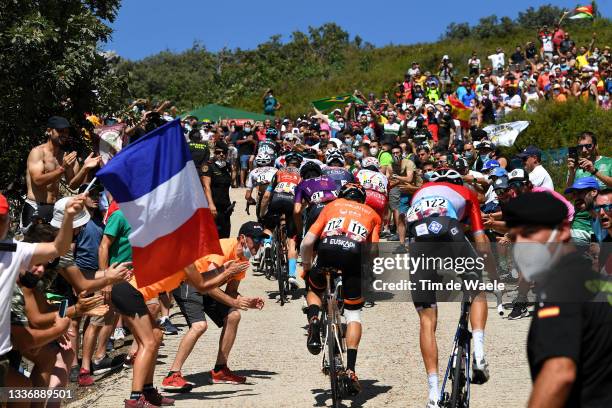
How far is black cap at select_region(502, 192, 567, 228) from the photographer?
4.24 metres

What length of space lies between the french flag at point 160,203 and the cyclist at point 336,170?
5.59m

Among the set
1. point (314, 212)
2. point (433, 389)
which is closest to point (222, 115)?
point (314, 212)

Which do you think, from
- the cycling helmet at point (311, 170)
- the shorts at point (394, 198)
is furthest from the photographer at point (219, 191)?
the shorts at point (394, 198)

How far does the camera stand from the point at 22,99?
1445 cm

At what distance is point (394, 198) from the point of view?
20.5 m

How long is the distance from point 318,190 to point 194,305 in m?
3.56

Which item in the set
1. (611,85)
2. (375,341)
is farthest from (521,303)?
(611,85)

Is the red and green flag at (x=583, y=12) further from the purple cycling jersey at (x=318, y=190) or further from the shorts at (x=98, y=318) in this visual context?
the shorts at (x=98, y=318)

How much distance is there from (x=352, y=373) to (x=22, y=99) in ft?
25.2

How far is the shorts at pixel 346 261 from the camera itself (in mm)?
9602

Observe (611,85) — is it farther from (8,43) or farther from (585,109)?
(8,43)

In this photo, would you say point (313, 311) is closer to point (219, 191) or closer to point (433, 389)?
point (433, 389)

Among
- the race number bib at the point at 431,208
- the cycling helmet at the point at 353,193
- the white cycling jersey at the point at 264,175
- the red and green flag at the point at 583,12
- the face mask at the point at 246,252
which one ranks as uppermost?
the red and green flag at the point at 583,12

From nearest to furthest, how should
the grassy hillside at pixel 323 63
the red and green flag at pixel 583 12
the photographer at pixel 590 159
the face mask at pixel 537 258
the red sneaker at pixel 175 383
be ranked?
the face mask at pixel 537 258
the red sneaker at pixel 175 383
the photographer at pixel 590 159
the red and green flag at pixel 583 12
the grassy hillside at pixel 323 63
